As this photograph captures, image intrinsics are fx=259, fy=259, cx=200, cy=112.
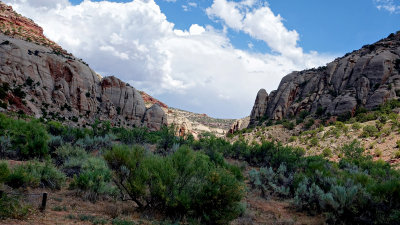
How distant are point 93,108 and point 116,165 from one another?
152 ft

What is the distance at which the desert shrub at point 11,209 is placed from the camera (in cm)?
671

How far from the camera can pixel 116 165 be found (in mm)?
9523

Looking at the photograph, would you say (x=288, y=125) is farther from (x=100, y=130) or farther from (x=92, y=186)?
(x=92, y=186)

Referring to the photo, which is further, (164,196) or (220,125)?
(220,125)

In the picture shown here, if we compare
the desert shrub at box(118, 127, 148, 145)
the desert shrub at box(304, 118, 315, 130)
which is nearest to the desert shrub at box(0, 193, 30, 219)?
the desert shrub at box(118, 127, 148, 145)

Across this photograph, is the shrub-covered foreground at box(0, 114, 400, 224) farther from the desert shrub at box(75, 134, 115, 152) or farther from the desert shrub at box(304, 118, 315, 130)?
the desert shrub at box(304, 118, 315, 130)

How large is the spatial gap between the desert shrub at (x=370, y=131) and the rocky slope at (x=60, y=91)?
42024 millimetres

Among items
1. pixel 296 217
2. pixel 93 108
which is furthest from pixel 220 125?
pixel 296 217

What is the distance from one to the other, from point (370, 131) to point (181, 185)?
32.6 meters

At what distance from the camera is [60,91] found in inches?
1874

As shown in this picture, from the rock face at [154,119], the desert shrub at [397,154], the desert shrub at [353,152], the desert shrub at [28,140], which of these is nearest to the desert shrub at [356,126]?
the desert shrub at [353,152]

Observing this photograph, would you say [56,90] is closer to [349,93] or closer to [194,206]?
[194,206]

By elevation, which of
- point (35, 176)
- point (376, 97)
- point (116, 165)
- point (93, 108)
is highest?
point (376, 97)

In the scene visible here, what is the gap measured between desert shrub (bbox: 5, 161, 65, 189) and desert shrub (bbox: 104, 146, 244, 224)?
10.2ft
